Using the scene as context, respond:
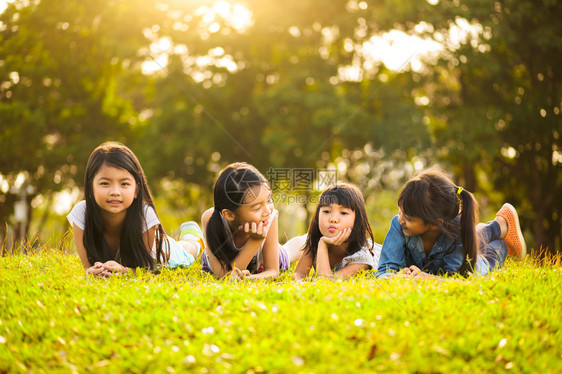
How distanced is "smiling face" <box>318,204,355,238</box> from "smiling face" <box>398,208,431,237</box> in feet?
1.92

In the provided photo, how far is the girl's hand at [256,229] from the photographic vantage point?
5.05 m

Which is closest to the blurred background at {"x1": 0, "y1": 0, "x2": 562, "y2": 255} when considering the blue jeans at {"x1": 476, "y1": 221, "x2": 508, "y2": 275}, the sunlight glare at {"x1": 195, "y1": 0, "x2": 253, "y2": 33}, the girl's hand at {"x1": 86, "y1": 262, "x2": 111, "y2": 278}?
the sunlight glare at {"x1": 195, "y1": 0, "x2": 253, "y2": 33}

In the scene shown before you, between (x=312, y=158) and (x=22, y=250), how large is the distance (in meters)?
10.9

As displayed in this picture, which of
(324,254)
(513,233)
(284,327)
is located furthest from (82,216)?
(513,233)

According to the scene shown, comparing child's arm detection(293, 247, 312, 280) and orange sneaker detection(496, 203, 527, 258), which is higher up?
orange sneaker detection(496, 203, 527, 258)

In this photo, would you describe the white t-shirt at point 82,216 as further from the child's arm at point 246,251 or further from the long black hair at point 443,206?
the long black hair at point 443,206

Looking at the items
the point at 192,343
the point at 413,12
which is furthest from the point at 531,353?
the point at 413,12

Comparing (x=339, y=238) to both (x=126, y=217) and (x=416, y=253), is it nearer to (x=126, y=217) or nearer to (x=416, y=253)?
(x=416, y=253)

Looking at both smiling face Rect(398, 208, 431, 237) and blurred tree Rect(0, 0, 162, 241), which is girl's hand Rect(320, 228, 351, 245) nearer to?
smiling face Rect(398, 208, 431, 237)

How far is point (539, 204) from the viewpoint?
15.2m

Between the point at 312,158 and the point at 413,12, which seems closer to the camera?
the point at 413,12

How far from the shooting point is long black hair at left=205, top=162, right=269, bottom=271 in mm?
5168

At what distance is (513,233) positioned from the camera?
6.42m

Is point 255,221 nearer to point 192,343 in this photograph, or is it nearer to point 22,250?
point 192,343
